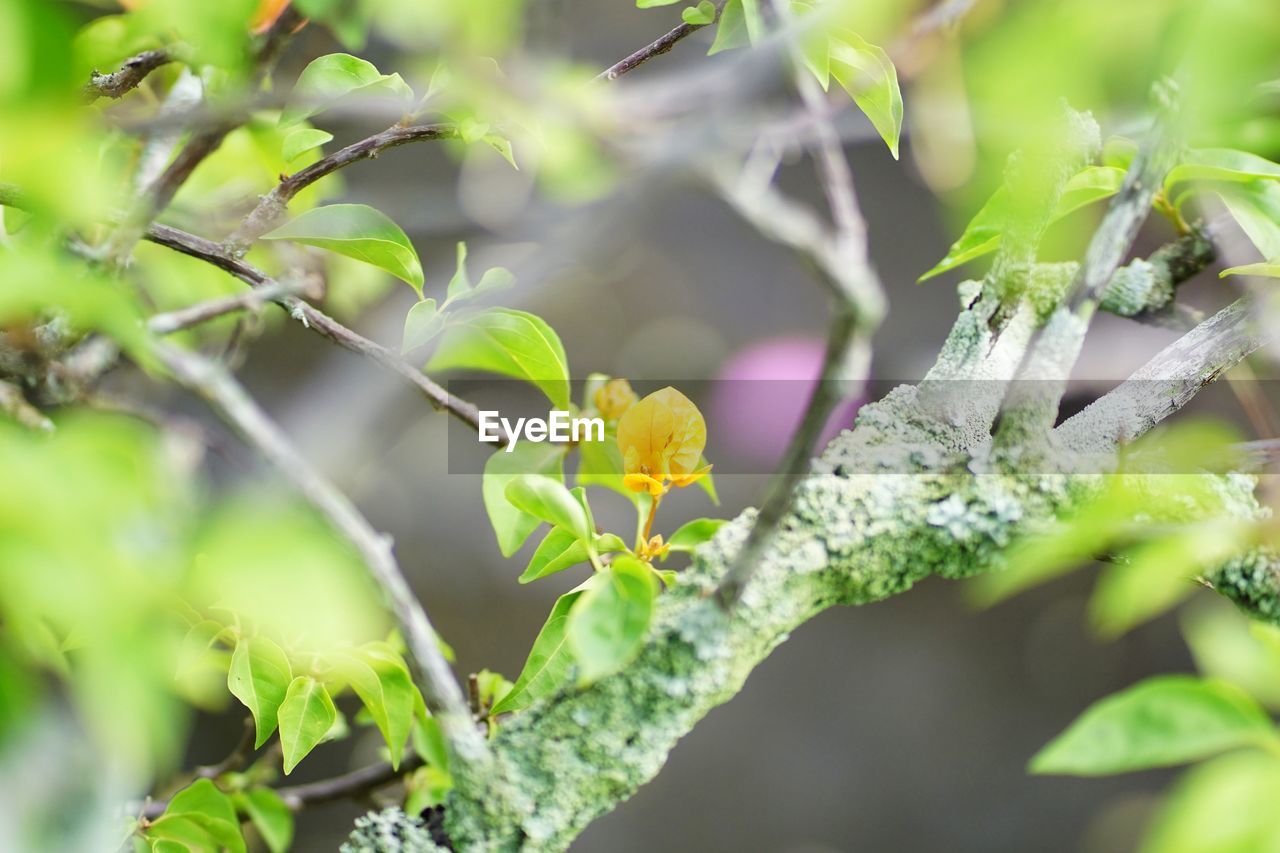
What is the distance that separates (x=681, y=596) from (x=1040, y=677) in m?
1.23

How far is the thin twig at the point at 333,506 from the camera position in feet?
0.83

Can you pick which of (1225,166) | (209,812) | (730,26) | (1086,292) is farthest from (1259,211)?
(209,812)

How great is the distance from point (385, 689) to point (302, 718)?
43 millimetres

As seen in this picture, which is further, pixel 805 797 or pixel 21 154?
pixel 805 797

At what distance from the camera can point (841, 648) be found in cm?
138

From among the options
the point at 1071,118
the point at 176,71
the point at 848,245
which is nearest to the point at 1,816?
the point at 848,245

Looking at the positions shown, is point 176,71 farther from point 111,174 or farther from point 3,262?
point 3,262

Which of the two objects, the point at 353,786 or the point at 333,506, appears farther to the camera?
the point at 353,786

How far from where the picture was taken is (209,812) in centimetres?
47

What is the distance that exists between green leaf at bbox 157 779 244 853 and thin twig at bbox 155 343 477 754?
0.18 metres

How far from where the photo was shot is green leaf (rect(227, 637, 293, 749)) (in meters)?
0.42

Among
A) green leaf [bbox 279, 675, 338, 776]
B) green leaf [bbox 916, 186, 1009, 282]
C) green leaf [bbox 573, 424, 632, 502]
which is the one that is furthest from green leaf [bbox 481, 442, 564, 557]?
green leaf [bbox 916, 186, 1009, 282]

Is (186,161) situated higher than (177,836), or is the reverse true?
(186,161)

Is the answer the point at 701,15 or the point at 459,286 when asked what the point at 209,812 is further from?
the point at 701,15
